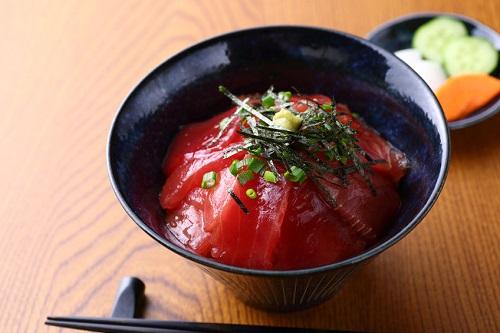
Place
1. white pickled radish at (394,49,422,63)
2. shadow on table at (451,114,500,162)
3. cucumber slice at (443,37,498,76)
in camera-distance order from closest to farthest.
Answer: shadow on table at (451,114,500,162), cucumber slice at (443,37,498,76), white pickled radish at (394,49,422,63)

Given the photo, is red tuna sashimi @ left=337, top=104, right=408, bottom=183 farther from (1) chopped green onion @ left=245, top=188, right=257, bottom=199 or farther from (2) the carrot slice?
(2) the carrot slice

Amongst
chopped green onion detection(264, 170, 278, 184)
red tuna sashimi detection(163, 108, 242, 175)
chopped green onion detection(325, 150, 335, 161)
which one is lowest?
chopped green onion detection(325, 150, 335, 161)

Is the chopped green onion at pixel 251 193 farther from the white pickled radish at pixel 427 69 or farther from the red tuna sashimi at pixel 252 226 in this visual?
the white pickled radish at pixel 427 69

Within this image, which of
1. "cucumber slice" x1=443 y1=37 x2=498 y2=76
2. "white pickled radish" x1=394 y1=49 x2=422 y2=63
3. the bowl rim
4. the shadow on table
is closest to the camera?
the bowl rim

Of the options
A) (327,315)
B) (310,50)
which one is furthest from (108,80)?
(327,315)

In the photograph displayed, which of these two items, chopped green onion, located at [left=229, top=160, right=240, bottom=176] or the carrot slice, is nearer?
chopped green onion, located at [left=229, top=160, right=240, bottom=176]

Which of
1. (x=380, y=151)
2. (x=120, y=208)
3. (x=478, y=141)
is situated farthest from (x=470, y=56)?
(x=120, y=208)

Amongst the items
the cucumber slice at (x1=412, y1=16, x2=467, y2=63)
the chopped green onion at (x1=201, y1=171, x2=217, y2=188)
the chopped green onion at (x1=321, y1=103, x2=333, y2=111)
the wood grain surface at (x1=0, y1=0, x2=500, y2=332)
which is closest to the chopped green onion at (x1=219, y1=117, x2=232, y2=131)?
the chopped green onion at (x1=201, y1=171, x2=217, y2=188)

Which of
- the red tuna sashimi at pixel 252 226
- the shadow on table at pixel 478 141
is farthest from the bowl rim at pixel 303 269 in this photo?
the shadow on table at pixel 478 141
